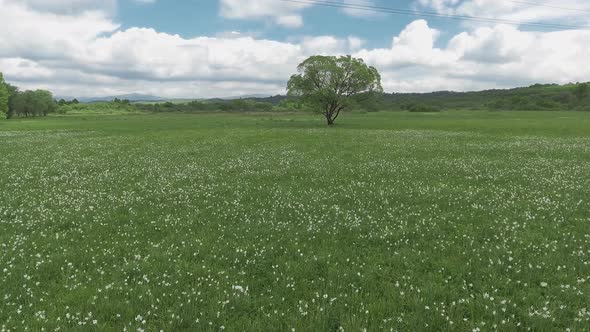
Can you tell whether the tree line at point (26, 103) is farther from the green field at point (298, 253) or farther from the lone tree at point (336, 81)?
the green field at point (298, 253)

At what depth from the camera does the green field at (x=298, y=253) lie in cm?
588

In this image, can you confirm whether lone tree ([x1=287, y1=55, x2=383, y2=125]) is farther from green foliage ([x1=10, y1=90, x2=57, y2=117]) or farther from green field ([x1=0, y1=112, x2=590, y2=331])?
green foliage ([x1=10, y1=90, x2=57, y2=117])

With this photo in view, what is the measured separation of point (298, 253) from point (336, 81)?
2405 inches

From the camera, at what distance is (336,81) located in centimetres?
6625

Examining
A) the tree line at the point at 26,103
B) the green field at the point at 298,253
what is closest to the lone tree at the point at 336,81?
the green field at the point at 298,253

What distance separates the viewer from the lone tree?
215 feet

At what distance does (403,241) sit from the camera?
359 inches

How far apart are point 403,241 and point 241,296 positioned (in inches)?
184

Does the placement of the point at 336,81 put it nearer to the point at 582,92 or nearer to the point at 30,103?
the point at 30,103

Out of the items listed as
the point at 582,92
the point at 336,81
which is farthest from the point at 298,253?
the point at 582,92

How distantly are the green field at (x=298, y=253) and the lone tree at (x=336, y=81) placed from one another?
5016 cm

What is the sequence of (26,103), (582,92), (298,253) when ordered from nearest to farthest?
(298,253) < (26,103) < (582,92)

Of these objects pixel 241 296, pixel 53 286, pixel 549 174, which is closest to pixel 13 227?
pixel 53 286

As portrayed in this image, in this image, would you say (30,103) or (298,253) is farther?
(30,103)
